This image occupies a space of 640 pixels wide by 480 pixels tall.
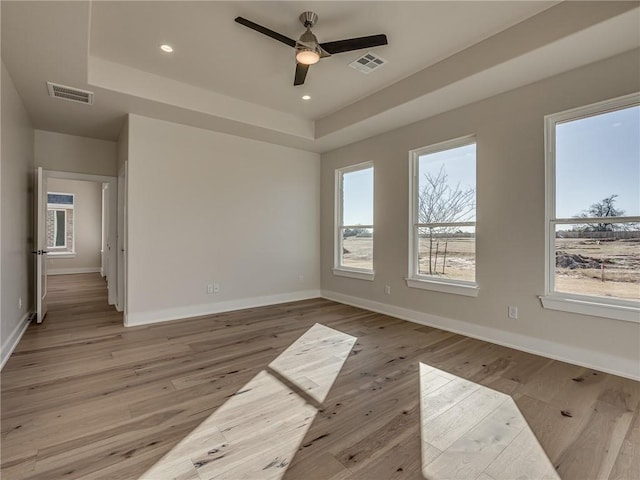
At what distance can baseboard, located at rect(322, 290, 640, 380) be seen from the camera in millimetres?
2770

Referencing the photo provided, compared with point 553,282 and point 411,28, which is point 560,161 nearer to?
point 553,282

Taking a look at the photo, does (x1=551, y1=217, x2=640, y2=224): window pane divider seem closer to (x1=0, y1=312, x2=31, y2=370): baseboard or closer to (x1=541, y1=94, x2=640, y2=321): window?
(x1=541, y1=94, x2=640, y2=321): window

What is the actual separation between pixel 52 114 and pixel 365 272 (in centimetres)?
490

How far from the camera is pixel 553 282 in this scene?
3.20 meters

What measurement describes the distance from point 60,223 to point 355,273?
8880mm

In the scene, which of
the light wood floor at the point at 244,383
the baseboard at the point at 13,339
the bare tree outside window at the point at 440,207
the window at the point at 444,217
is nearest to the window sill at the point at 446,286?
the window at the point at 444,217

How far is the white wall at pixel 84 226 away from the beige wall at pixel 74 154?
4882 millimetres

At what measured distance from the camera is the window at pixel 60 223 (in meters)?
8.97

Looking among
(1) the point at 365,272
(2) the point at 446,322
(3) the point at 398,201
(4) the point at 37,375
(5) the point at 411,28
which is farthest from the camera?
(1) the point at 365,272

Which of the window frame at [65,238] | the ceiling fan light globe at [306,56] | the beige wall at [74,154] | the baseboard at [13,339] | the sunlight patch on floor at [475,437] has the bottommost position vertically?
the sunlight patch on floor at [475,437]

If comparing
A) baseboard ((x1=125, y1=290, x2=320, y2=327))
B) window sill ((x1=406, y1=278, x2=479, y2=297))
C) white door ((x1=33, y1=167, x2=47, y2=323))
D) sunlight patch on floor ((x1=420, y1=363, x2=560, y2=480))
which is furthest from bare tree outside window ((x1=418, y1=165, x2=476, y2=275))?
white door ((x1=33, y1=167, x2=47, y2=323))

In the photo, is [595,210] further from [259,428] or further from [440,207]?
[259,428]

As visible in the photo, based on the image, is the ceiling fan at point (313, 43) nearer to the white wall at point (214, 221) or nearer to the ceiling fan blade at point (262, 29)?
the ceiling fan blade at point (262, 29)

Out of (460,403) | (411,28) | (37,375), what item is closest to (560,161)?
(411,28)
